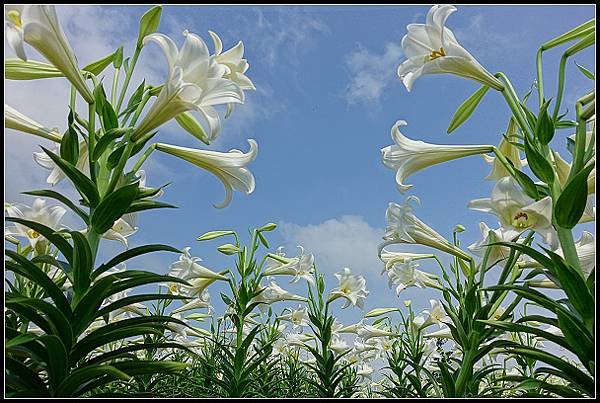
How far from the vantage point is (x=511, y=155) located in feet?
5.95

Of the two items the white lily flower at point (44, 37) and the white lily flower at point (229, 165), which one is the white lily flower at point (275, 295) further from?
the white lily flower at point (44, 37)

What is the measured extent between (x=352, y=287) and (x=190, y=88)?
11.9ft

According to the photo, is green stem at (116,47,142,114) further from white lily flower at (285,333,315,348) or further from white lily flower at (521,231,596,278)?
white lily flower at (285,333,315,348)

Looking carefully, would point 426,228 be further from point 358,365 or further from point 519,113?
point 358,365

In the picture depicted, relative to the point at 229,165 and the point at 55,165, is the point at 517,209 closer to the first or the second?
the point at 229,165

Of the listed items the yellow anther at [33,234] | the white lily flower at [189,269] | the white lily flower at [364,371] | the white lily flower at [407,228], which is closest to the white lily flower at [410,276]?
the white lily flower at [407,228]

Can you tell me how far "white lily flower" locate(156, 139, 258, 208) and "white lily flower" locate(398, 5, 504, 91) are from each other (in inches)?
24.9

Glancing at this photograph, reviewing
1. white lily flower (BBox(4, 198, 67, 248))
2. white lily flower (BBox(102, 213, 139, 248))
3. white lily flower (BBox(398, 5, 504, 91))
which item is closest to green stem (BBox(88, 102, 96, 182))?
white lily flower (BBox(102, 213, 139, 248))

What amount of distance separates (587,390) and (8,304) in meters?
1.43

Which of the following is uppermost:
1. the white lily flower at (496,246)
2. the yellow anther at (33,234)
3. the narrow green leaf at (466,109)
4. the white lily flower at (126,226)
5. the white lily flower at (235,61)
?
the white lily flower at (235,61)

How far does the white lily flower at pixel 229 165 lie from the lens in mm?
1650

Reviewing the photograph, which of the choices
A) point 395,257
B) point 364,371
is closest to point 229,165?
point 395,257

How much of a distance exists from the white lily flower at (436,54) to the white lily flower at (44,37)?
1.07 metres

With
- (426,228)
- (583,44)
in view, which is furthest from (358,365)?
(583,44)
